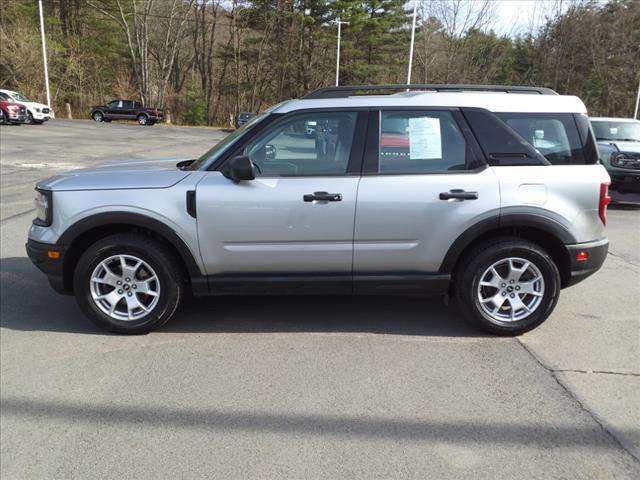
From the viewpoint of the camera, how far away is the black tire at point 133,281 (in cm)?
401

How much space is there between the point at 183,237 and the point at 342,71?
153 ft

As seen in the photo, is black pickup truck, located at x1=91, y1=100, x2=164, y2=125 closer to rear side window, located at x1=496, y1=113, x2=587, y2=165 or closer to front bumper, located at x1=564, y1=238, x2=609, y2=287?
rear side window, located at x1=496, y1=113, x2=587, y2=165

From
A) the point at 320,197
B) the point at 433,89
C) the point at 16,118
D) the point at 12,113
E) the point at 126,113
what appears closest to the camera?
the point at 320,197

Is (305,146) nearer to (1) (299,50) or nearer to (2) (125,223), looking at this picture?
(2) (125,223)

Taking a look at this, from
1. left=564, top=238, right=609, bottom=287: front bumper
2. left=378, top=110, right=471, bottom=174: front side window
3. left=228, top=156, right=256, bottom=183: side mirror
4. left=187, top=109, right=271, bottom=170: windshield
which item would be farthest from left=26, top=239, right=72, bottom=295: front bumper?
left=564, top=238, right=609, bottom=287: front bumper

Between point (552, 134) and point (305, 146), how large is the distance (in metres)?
1.93

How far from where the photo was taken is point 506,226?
4051 millimetres

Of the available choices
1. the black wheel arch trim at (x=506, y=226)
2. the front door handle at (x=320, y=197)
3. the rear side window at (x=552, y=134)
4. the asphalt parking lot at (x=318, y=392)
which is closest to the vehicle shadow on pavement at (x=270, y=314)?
the asphalt parking lot at (x=318, y=392)

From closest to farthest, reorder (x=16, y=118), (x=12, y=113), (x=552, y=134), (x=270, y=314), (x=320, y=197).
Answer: (x=320, y=197) < (x=552, y=134) < (x=270, y=314) < (x=12, y=113) < (x=16, y=118)

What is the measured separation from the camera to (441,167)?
4.04m

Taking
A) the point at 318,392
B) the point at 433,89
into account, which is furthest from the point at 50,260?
the point at 433,89

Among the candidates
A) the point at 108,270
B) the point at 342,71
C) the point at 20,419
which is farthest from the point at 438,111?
the point at 342,71

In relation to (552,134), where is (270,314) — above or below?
below

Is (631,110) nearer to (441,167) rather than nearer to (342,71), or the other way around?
(342,71)
